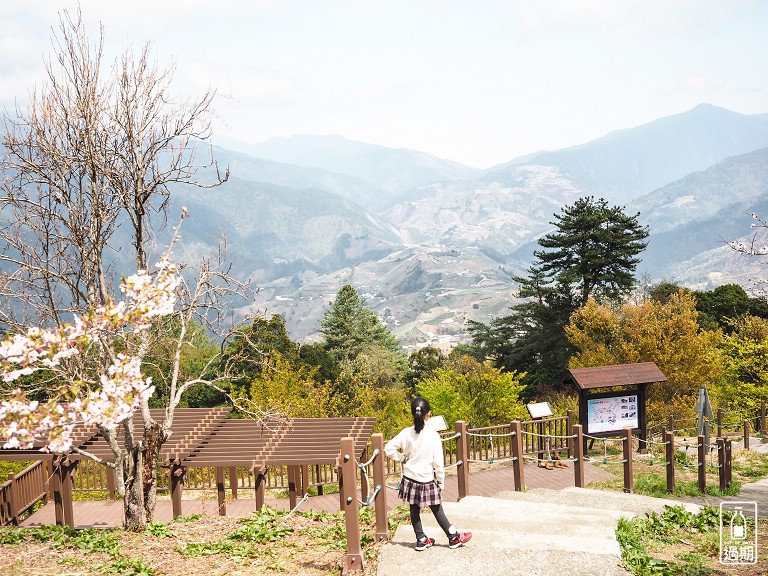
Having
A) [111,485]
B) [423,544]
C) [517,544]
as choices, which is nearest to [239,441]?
[111,485]

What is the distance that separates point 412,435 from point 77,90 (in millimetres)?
7864

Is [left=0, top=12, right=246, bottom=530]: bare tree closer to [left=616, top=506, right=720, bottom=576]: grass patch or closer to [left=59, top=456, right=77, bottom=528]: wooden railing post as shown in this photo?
[left=59, top=456, right=77, bottom=528]: wooden railing post

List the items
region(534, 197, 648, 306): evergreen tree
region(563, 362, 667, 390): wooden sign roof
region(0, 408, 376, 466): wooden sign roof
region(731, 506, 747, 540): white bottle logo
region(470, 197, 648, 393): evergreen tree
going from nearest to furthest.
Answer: region(731, 506, 747, 540): white bottle logo < region(0, 408, 376, 466): wooden sign roof < region(563, 362, 667, 390): wooden sign roof < region(534, 197, 648, 306): evergreen tree < region(470, 197, 648, 393): evergreen tree

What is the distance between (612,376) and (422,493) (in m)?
11.9

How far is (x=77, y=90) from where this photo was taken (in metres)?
10.4

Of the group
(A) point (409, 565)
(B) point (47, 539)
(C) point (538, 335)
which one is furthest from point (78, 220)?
(C) point (538, 335)

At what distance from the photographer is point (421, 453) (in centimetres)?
688

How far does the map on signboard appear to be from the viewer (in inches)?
679

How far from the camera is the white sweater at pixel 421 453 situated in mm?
6867

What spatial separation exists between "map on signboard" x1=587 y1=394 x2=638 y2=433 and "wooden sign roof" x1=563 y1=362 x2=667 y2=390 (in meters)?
0.50

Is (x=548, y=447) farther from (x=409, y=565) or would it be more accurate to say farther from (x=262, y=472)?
(x=409, y=565)

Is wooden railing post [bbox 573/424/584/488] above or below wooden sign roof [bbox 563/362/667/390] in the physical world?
below

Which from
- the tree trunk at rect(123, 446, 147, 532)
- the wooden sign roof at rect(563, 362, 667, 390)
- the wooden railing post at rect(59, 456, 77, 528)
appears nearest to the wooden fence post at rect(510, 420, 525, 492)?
the wooden sign roof at rect(563, 362, 667, 390)

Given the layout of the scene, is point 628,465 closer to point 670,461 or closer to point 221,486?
point 670,461
